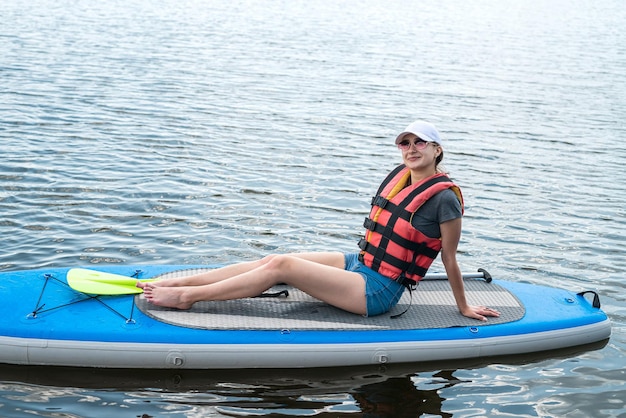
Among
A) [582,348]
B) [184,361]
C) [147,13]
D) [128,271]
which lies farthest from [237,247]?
[147,13]

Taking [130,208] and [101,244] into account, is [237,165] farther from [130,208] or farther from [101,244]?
[101,244]

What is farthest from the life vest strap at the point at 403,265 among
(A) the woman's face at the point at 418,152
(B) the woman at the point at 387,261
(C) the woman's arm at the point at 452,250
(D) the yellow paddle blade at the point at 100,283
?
(D) the yellow paddle blade at the point at 100,283

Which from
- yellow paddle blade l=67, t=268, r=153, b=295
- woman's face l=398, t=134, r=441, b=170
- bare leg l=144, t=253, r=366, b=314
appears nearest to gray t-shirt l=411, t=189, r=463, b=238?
woman's face l=398, t=134, r=441, b=170

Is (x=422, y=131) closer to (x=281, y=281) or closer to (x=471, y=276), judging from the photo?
(x=281, y=281)

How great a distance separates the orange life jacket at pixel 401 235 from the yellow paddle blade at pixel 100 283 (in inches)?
64.2

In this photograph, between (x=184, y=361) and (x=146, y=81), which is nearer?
(x=184, y=361)

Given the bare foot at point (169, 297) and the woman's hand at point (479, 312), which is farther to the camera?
the woman's hand at point (479, 312)

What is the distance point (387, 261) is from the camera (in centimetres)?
537

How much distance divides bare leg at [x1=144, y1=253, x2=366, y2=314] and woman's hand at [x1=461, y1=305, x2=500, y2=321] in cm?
75

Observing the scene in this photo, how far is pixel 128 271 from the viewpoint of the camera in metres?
5.89

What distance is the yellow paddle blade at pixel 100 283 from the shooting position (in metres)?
5.42

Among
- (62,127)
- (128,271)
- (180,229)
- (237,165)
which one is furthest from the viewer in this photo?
(62,127)

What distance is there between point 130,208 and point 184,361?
3403mm

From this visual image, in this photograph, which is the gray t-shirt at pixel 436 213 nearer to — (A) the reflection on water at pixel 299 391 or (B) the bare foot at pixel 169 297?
(A) the reflection on water at pixel 299 391
